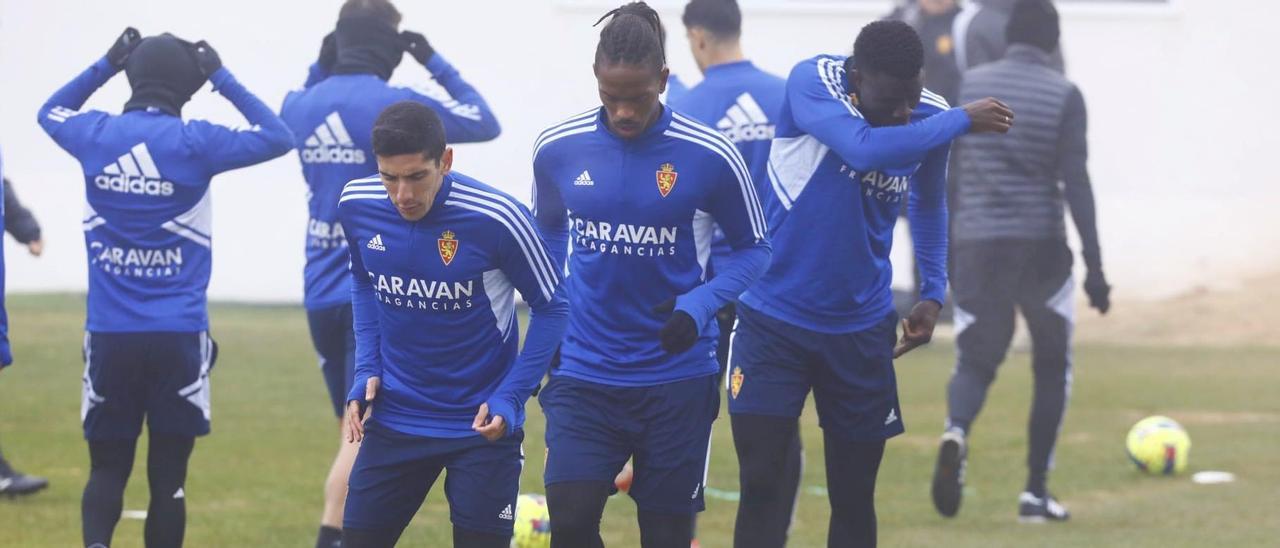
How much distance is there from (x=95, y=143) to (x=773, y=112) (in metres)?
2.91

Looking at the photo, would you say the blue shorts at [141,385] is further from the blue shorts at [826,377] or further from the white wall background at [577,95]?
the white wall background at [577,95]

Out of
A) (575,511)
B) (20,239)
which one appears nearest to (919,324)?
(575,511)

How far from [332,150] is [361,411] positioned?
8.08ft

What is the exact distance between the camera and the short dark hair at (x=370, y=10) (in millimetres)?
8383

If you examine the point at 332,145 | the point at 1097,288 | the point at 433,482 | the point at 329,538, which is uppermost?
the point at 332,145

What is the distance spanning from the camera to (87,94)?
7.75m

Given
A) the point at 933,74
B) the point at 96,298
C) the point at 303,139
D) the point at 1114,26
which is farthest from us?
the point at 1114,26

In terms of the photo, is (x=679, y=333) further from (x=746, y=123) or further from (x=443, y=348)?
(x=746, y=123)

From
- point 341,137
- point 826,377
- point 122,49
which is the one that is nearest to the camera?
point 826,377

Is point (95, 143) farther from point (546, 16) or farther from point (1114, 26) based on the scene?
point (1114, 26)

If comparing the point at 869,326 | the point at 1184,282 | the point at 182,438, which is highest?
the point at 869,326

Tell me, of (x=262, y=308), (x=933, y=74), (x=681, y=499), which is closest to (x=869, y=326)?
(x=681, y=499)

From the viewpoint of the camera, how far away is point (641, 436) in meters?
6.32

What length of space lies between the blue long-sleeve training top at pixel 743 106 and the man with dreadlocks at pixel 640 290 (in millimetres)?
2048
